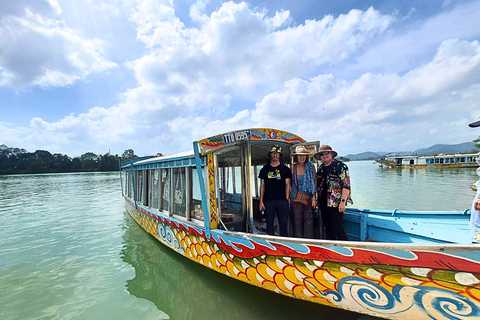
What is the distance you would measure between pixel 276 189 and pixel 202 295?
2.31 meters

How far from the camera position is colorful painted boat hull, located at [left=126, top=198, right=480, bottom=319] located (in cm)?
196

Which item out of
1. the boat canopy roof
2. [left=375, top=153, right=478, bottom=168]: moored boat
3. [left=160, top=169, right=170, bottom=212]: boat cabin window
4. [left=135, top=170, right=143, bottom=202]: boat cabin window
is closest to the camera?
the boat canopy roof

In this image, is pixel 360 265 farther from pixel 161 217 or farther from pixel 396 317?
pixel 161 217

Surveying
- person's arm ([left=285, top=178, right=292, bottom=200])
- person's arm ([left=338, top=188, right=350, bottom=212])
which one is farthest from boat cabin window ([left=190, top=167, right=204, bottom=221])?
person's arm ([left=338, top=188, right=350, bottom=212])

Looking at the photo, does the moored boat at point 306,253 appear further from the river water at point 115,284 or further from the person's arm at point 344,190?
the person's arm at point 344,190

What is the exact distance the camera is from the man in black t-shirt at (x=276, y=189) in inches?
149

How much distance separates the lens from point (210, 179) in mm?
3652

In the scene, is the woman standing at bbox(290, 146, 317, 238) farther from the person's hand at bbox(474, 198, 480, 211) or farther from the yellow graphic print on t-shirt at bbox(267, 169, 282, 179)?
the person's hand at bbox(474, 198, 480, 211)

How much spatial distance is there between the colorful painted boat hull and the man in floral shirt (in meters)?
1.15

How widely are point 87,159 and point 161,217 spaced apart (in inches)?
3213

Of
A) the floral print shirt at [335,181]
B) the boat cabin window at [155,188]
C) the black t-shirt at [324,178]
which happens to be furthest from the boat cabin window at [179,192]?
the floral print shirt at [335,181]

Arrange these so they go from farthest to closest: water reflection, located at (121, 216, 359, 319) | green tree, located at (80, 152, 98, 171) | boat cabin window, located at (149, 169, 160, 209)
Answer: green tree, located at (80, 152, 98, 171)
boat cabin window, located at (149, 169, 160, 209)
water reflection, located at (121, 216, 359, 319)

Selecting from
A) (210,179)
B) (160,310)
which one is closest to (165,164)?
(210,179)

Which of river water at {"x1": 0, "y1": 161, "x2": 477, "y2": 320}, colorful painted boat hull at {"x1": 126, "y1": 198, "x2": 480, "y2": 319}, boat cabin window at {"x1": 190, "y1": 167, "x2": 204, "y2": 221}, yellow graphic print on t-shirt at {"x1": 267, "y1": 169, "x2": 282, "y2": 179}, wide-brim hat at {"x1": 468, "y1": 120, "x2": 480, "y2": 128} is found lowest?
river water at {"x1": 0, "y1": 161, "x2": 477, "y2": 320}
